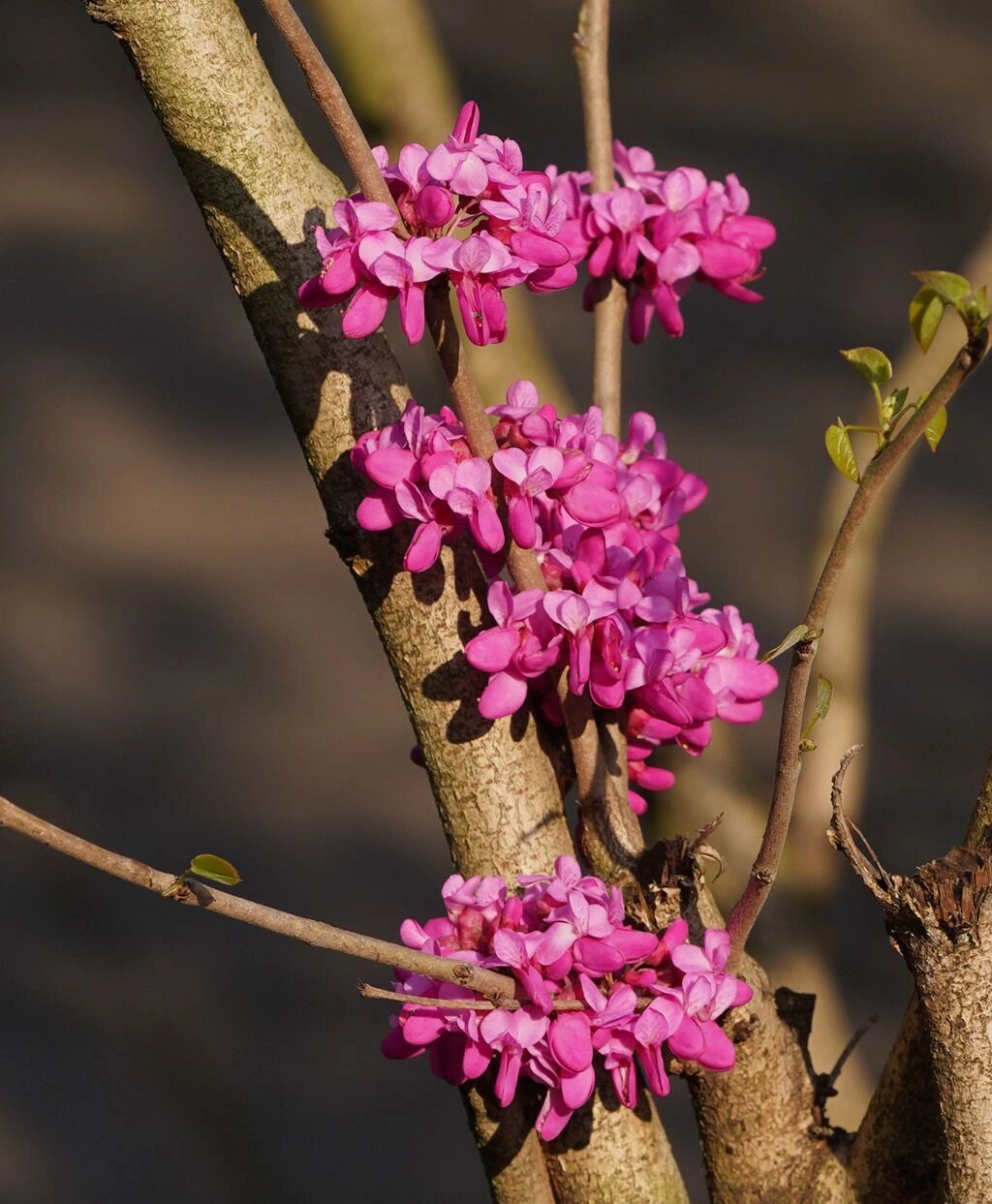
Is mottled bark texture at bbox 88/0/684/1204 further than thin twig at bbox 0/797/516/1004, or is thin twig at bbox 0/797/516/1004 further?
mottled bark texture at bbox 88/0/684/1204

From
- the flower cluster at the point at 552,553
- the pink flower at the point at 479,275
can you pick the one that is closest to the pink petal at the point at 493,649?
the flower cluster at the point at 552,553

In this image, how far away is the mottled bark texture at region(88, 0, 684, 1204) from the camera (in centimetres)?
58

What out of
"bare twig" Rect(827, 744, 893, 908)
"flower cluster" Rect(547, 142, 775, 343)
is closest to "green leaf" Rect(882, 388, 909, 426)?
"bare twig" Rect(827, 744, 893, 908)

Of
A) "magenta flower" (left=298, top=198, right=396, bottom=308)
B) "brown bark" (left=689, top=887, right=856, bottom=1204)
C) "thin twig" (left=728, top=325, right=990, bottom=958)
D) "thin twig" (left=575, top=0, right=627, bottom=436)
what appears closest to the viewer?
"thin twig" (left=728, top=325, right=990, bottom=958)

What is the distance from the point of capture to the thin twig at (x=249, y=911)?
400 millimetres

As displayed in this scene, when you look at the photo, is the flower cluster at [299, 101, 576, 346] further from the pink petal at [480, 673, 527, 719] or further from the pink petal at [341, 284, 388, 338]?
the pink petal at [480, 673, 527, 719]

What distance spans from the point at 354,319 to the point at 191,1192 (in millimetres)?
1853

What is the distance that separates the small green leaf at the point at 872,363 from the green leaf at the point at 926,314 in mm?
19

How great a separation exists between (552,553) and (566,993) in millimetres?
168

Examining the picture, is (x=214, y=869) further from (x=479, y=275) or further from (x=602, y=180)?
(x=602, y=180)

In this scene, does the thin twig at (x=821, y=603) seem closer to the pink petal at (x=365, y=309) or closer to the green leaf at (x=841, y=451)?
the green leaf at (x=841, y=451)

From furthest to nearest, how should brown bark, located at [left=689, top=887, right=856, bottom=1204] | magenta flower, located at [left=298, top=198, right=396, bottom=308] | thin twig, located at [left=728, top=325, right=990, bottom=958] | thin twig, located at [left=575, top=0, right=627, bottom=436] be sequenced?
thin twig, located at [left=575, top=0, right=627, bottom=436], brown bark, located at [left=689, top=887, right=856, bottom=1204], magenta flower, located at [left=298, top=198, right=396, bottom=308], thin twig, located at [left=728, top=325, right=990, bottom=958]

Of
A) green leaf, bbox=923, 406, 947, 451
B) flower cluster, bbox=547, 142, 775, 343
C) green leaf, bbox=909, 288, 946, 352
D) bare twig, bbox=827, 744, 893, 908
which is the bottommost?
bare twig, bbox=827, 744, 893, 908

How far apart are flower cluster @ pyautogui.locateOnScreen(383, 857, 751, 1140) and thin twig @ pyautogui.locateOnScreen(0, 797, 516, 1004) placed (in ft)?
0.07
